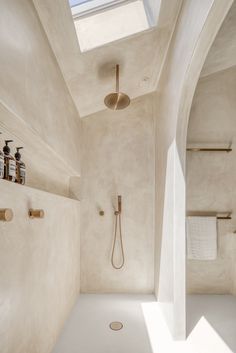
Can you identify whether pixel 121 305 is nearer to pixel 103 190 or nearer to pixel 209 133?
pixel 103 190

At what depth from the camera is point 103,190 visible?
Result: 3.26m

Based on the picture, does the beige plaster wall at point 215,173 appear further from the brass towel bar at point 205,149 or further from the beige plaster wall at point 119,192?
the beige plaster wall at point 119,192

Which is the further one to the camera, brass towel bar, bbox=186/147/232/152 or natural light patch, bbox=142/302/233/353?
brass towel bar, bbox=186/147/232/152

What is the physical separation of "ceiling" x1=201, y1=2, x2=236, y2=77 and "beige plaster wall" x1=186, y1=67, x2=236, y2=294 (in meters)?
0.47

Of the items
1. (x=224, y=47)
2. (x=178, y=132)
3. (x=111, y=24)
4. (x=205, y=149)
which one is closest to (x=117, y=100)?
(x=111, y=24)

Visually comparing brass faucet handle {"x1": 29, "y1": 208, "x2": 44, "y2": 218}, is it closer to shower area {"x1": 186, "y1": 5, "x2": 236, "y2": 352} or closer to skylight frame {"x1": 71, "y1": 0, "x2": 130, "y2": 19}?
skylight frame {"x1": 71, "y1": 0, "x2": 130, "y2": 19}

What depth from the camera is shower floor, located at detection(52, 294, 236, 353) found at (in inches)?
76.4

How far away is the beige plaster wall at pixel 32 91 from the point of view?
3.63ft

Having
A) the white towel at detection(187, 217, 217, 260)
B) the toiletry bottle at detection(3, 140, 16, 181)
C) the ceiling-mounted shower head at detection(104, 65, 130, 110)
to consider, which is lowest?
the white towel at detection(187, 217, 217, 260)

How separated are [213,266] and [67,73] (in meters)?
2.91

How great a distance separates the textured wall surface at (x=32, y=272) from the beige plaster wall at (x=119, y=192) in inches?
31.7

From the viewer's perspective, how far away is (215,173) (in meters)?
3.17

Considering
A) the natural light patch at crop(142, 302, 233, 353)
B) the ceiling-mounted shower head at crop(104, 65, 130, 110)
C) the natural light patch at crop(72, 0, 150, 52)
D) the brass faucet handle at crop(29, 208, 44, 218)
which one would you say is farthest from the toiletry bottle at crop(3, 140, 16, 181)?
the natural light patch at crop(142, 302, 233, 353)

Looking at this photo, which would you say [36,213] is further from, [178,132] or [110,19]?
[110,19]
